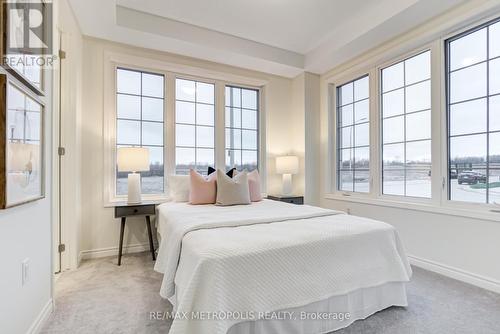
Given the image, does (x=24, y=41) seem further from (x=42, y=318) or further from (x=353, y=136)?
(x=353, y=136)

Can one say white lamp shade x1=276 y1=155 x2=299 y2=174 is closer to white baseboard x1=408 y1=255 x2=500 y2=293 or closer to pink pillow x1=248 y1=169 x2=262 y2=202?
pink pillow x1=248 y1=169 x2=262 y2=202

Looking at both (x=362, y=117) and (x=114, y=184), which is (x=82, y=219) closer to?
(x=114, y=184)

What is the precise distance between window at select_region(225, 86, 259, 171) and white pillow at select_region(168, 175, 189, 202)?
2.93 ft

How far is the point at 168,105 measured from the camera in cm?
354

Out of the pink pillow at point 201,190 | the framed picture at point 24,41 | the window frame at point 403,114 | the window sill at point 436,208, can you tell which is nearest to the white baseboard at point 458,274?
the window sill at point 436,208

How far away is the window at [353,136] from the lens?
3.60 metres

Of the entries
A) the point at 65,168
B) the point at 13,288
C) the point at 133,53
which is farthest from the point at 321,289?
the point at 133,53

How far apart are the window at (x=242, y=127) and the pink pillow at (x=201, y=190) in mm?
957

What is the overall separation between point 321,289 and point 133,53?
3401 millimetres

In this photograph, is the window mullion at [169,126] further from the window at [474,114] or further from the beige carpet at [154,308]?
the window at [474,114]

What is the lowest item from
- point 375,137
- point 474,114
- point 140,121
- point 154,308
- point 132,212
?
point 154,308

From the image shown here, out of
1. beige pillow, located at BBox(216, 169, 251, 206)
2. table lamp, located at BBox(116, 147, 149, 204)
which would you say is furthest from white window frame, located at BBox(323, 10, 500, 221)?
table lamp, located at BBox(116, 147, 149, 204)

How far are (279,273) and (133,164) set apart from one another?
2.17 m

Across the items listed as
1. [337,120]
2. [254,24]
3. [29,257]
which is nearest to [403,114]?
[337,120]
